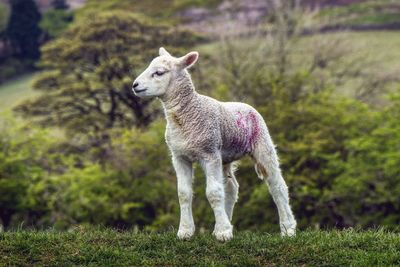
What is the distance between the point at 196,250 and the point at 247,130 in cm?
238

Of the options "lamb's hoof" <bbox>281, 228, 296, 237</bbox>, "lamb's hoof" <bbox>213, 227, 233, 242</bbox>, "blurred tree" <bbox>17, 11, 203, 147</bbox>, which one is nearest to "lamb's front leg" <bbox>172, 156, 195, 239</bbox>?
"lamb's hoof" <bbox>213, 227, 233, 242</bbox>

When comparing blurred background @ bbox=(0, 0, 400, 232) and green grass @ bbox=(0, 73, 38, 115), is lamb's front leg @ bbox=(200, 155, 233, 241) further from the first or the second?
green grass @ bbox=(0, 73, 38, 115)

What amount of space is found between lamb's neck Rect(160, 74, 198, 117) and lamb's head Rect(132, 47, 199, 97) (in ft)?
0.30

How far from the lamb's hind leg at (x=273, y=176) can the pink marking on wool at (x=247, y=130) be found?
0.58 ft

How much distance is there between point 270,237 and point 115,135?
29889 mm

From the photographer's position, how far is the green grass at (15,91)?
72750mm

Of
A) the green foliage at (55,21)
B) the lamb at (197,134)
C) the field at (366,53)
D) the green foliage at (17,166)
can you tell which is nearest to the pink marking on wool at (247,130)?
the lamb at (197,134)

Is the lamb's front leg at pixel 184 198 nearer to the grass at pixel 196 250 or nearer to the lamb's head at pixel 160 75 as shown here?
the grass at pixel 196 250

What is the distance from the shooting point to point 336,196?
117ft

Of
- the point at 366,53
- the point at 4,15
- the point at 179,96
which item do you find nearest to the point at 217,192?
the point at 179,96

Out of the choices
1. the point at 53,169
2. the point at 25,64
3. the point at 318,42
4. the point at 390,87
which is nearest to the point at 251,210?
the point at 53,169

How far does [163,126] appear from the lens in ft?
128

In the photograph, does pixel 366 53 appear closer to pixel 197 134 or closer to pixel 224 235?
pixel 197 134

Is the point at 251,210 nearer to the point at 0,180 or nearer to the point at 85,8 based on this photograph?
the point at 0,180
